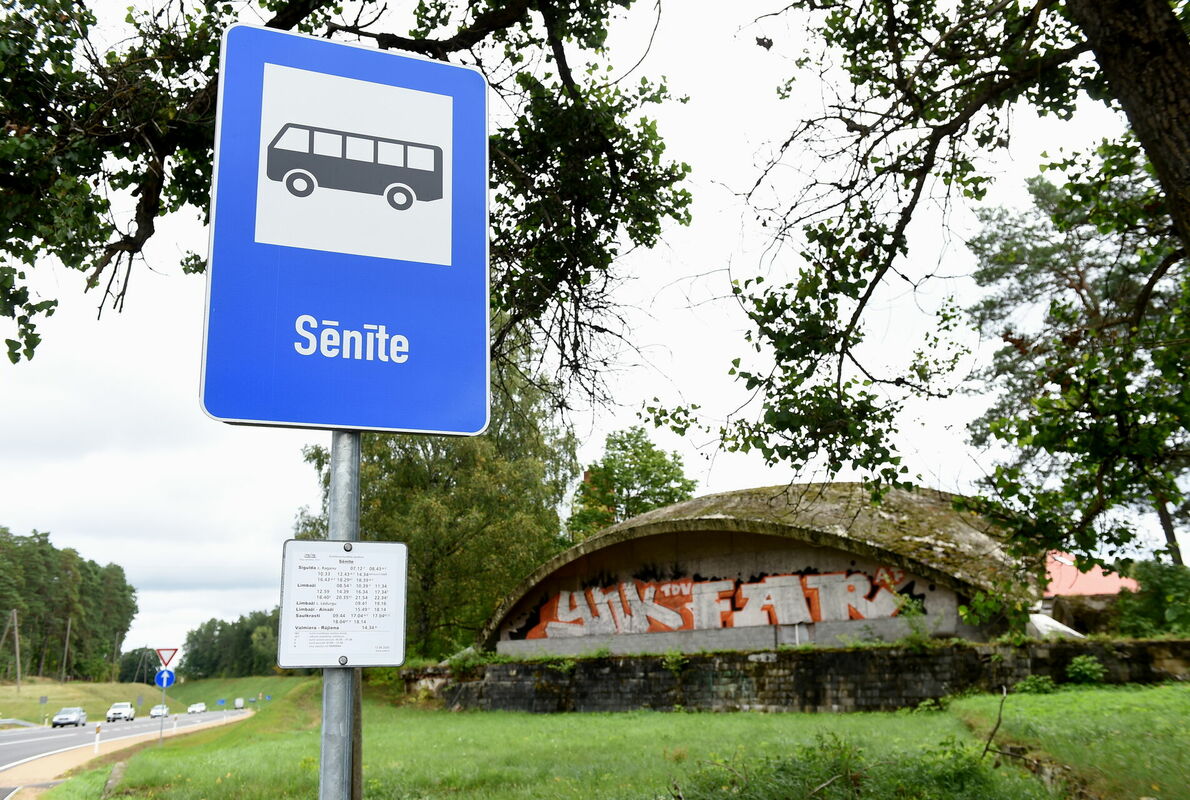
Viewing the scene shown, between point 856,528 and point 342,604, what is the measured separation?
2083 centimetres

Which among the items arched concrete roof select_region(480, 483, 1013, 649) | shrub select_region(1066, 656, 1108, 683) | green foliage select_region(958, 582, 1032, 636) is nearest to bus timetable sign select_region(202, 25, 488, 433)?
green foliage select_region(958, 582, 1032, 636)

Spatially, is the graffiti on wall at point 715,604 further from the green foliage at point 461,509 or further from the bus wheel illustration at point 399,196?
the bus wheel illustration at point 399,196

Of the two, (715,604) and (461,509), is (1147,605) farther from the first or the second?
(461,509)

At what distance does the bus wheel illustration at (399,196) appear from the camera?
7.56ft

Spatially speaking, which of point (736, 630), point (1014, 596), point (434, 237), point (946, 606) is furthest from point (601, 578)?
point (434, 237)

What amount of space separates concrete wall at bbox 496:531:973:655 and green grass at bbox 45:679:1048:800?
13.8ft

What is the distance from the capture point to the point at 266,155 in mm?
2232

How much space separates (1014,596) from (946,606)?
13.1 meters

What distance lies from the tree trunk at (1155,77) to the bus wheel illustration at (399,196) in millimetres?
3999

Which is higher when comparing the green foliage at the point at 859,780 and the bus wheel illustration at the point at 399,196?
the bus wheel illustration at the point at 399,196

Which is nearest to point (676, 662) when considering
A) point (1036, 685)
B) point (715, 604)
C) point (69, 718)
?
point (715, 604)

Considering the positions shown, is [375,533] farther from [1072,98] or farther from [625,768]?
[1072,98]

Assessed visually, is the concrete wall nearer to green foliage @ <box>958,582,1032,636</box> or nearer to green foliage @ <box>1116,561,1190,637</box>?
green foliage @ <box>1116,561,1190,637</box>

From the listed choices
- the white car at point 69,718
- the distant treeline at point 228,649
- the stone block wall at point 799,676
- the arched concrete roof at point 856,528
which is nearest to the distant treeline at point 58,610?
the distant treeline at point 228,649
